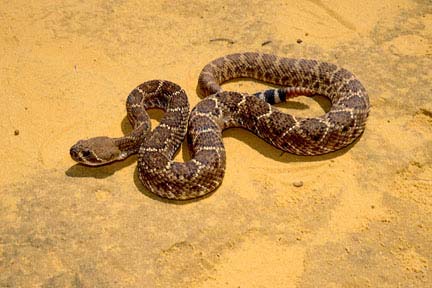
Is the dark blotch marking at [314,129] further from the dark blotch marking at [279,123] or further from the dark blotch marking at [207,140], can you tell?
the dark blotch marking at [207,140]

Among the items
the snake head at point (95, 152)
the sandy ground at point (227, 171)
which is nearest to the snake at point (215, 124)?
the snake head at point (95, 152)

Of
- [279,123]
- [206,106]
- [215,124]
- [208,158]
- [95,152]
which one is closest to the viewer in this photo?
[208,158]

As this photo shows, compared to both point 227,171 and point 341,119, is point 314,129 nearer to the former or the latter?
point 341,119

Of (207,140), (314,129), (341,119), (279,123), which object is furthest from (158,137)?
(341,119)

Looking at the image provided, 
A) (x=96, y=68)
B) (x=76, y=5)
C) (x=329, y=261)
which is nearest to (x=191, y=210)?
(x=329, y=261)

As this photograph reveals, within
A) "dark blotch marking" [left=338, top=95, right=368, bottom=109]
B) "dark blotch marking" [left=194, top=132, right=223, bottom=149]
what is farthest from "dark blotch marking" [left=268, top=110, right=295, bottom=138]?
"dark blotch marking" [left=338, top=95, right=368, bottom=109]

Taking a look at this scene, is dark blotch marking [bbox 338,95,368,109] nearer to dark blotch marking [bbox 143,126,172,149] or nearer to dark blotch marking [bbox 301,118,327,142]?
dark blotch marking [bbox 301,118,327,142]

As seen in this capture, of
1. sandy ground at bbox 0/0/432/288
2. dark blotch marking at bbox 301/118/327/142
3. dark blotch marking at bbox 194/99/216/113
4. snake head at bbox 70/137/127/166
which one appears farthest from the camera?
dark blotch marking at bbox 194/99/216/113
